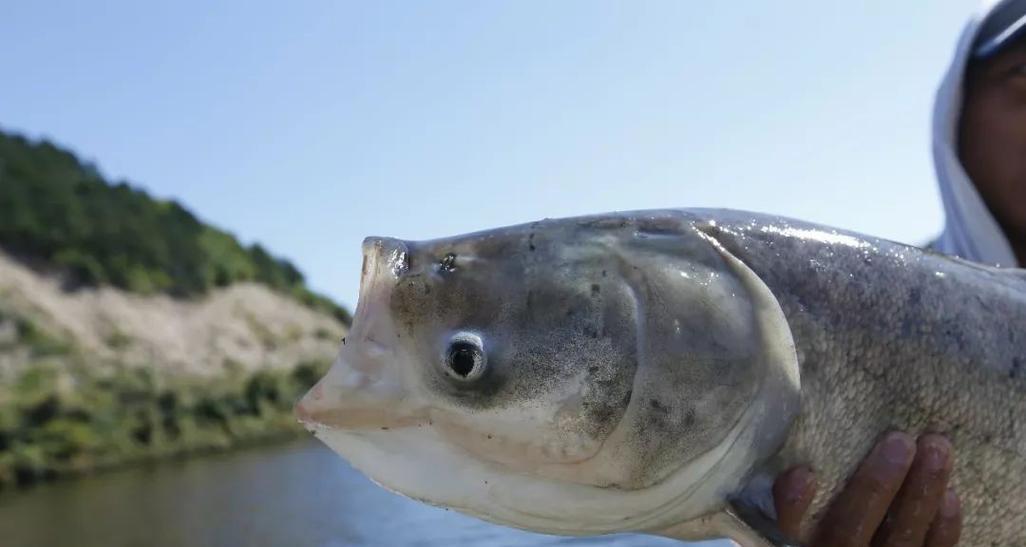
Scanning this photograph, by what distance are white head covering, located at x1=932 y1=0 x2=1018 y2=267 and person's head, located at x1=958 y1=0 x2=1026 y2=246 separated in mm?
54

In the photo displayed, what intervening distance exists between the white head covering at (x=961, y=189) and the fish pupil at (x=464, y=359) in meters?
3.04

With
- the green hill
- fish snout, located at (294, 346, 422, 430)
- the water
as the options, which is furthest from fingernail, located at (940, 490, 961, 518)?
the green hill

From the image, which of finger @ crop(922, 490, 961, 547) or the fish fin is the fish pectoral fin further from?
finger @ crop(922, 490, 961, 547)

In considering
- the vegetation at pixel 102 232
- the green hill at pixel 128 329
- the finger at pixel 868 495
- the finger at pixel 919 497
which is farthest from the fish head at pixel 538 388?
the vegetation at pixel 102 232

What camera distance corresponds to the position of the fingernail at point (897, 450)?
2504 mm

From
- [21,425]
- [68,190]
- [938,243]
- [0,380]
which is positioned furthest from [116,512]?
[68,190]

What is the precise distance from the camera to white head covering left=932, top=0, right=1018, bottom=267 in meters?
4.27

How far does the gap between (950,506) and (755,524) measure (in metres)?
0.71

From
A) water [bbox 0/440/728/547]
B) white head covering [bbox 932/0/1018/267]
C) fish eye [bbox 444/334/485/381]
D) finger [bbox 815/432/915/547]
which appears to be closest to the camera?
fish eye [bbox 444/334/485/381]

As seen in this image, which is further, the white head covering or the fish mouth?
the white head covering

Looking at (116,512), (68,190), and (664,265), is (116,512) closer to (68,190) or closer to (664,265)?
(664,265)

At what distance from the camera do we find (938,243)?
4883 mm

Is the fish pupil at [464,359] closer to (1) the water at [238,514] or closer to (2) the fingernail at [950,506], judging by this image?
(2) the fingernail at [950,506]

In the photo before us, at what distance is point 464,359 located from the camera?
225 centimetres
